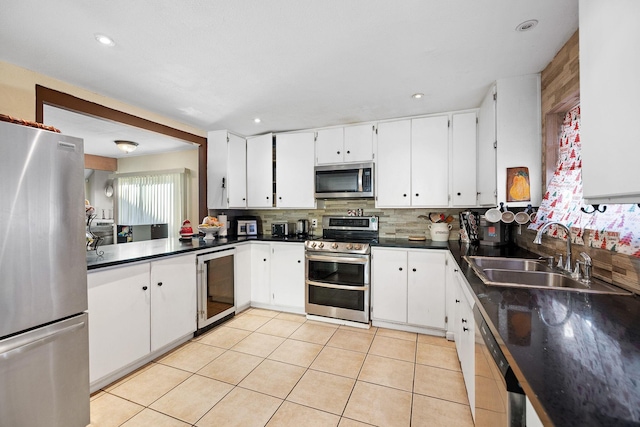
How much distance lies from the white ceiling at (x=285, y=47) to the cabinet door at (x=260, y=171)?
3.37 feet

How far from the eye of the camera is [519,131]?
2.10 metres

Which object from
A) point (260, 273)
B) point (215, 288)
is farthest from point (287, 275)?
point (215, 288)

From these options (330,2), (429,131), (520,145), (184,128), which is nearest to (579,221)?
(520,145)

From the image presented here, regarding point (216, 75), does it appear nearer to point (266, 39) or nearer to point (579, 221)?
point (266, 39)

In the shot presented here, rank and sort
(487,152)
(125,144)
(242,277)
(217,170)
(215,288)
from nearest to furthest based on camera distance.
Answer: (487,152) → (215,288) → (242,277) → (217,170) → (125,144)

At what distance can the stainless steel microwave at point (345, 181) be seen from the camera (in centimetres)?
316

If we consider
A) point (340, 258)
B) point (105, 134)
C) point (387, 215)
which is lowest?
point (340, 258)

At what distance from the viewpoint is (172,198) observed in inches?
194

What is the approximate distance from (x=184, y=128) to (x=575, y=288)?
387 cm

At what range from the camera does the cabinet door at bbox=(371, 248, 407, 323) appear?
2.80m

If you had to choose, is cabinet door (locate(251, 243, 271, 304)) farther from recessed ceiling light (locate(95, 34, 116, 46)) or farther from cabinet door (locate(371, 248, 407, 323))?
recessed ceiling light (locate(95, 34, 116, 46))

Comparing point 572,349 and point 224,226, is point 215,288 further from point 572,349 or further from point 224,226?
point 572,349

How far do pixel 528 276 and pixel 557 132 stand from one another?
1.09 metres

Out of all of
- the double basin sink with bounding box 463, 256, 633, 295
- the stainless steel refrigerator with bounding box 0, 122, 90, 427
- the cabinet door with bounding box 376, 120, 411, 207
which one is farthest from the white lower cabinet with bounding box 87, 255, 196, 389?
the double basin sink with bounding box 463, 256, 633, 295
